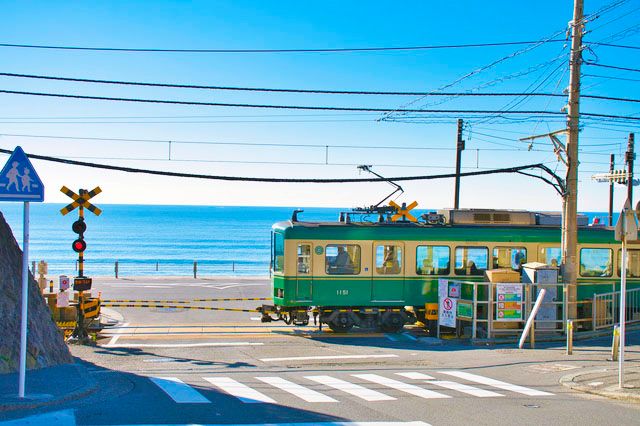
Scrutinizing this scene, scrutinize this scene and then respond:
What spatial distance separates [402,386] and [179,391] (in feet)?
12.6

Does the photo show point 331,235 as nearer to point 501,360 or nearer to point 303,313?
point 303,313

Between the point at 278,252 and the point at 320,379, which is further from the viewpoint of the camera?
the point at 278,252

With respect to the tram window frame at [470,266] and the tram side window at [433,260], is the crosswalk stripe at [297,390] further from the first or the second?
the tram window frame at [470,266]

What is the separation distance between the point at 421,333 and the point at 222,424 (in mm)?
12694

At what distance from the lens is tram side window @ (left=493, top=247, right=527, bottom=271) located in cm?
2164

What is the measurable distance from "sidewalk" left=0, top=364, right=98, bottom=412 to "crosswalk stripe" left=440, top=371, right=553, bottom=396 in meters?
6.75

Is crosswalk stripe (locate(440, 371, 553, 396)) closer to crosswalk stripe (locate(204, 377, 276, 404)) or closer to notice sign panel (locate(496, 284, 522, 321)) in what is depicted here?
crosswalk stripe (locate(204, 377, 276, 404))

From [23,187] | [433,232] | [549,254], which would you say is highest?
[23,187]

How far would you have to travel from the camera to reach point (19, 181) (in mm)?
10008

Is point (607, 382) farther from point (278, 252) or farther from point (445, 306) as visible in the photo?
point (278, 252)

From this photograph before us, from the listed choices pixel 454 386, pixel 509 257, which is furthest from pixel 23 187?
Answer: pixel 509 257

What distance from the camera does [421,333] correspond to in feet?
68.9

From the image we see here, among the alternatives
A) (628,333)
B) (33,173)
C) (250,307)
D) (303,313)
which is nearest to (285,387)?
(33,173)

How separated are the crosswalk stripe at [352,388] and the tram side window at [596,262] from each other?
12019mm
